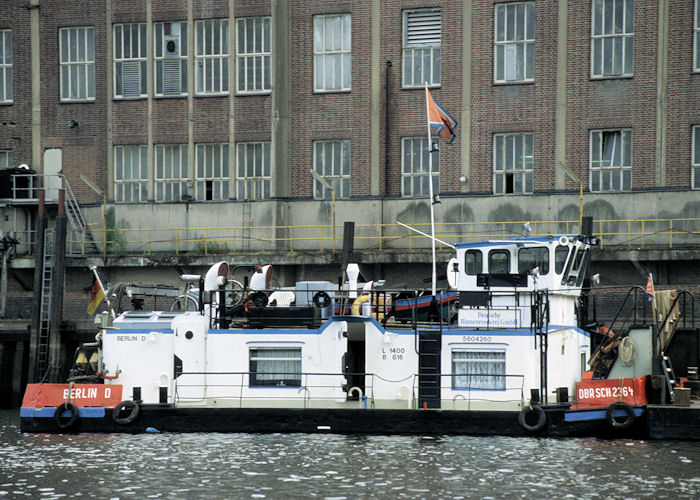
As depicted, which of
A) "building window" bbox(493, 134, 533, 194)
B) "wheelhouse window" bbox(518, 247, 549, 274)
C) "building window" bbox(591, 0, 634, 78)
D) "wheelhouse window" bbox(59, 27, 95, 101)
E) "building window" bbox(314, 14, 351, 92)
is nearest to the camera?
"wheelhouse window" bbox(518, 247, 549, 274)

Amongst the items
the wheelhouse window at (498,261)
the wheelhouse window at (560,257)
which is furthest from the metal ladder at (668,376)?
the wheelhouse window at (498,261)

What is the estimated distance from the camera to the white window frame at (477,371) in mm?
27641

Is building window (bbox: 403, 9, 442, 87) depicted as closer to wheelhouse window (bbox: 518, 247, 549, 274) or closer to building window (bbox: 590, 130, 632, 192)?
building window (bbox: 590, 130, 632, 192)

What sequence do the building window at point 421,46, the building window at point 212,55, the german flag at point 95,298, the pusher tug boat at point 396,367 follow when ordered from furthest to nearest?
the building window at point 212,55 < the building window at point 421,46 < the german flag at point 95,298 < the pusher tug boat at point 396,367

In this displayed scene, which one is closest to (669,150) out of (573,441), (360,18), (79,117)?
(360,18)

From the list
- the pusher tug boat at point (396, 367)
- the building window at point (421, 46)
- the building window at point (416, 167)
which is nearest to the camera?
the pusher tug boat at point (396, 367)

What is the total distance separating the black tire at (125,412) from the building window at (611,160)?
821 inches

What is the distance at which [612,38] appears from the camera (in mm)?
41219

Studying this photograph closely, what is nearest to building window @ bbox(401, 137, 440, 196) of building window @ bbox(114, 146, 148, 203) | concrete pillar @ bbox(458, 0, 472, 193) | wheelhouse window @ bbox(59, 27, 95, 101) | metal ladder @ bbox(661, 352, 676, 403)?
concrete pillar @ bbox(458, 0, 472, 193)

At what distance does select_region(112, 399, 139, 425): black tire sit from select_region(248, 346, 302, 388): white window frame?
308cm

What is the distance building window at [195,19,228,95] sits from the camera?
4462cm

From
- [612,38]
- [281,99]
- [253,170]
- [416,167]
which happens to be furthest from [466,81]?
[253,170]

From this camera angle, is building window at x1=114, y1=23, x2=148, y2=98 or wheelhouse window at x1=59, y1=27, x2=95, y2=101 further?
wheelhouse window at x1=59, y1=27, x2=95, y2=101

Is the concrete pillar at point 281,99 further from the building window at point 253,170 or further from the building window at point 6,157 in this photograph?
the building window at point 6,157
